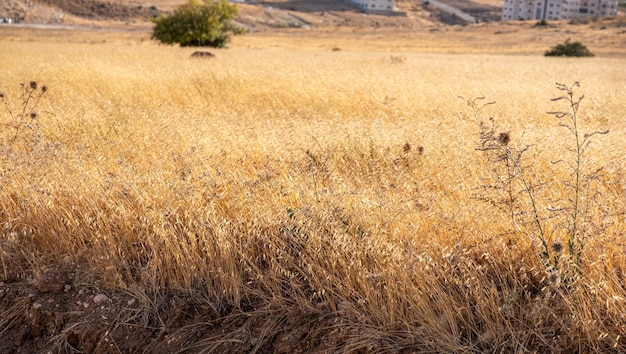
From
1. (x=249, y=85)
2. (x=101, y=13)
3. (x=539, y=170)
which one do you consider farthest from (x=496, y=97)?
(x=101, y=13)

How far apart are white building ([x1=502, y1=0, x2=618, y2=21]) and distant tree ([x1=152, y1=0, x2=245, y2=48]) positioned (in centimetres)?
9107

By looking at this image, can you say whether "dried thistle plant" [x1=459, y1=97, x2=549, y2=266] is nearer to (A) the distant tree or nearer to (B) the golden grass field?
(B) the golden grass field

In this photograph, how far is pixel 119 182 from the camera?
4.30m

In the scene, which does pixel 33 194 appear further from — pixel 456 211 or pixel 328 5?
pixel 328 5

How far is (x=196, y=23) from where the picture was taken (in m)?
29.9

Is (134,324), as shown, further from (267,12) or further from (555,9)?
(555,9)

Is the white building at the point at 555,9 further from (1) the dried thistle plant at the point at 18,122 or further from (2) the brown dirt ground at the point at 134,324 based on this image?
(2) the brown dirt ground at the point at 134,324

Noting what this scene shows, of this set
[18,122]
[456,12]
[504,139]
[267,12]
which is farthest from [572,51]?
[456,12]

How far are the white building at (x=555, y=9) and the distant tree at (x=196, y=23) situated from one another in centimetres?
9107

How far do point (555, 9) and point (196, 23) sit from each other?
9757cm

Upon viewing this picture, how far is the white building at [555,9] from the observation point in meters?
108

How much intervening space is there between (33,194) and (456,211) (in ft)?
10.1

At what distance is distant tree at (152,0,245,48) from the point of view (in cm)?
2997

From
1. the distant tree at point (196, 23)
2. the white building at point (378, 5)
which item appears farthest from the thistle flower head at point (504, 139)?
the white building at point (378, 5)
